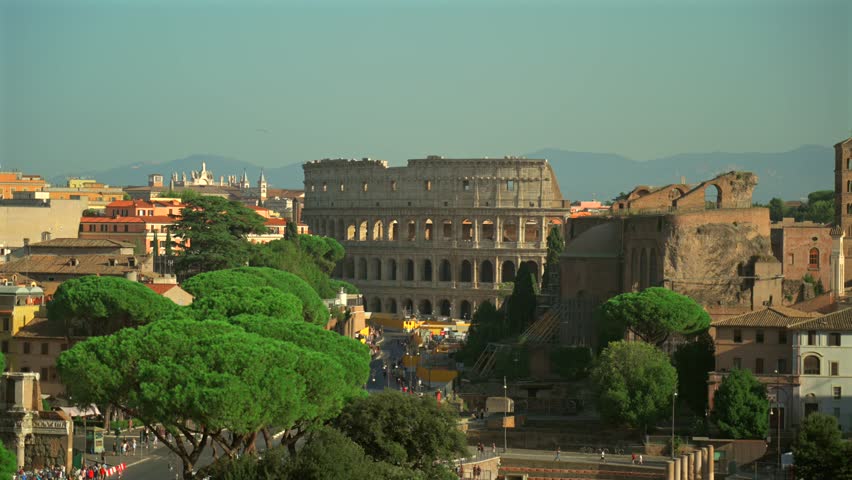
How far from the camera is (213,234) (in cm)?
11431

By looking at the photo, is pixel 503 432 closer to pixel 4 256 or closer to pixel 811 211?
pixel 4 256

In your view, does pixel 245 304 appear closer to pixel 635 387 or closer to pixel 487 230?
pixel 635 387

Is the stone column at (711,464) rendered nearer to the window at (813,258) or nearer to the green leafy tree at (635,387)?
the green leafy tree at (635,387)

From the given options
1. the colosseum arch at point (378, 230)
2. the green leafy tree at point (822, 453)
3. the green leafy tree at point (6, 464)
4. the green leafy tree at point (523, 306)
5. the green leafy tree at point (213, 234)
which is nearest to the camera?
the green leafy tree at point (6, 464)

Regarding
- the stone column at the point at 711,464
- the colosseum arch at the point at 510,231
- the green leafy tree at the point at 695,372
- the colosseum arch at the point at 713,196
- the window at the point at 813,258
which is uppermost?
the colosseum arch at the point at 510,231

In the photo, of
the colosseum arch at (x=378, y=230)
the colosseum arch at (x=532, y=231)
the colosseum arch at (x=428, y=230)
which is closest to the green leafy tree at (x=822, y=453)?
the colosseum arch at (x=532, y=231)

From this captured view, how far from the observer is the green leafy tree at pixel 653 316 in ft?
269

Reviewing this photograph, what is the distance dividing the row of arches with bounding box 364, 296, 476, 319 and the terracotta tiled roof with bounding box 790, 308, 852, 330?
290 feet

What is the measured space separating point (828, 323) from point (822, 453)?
11338 millimetres

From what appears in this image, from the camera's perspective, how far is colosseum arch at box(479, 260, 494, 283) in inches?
6531

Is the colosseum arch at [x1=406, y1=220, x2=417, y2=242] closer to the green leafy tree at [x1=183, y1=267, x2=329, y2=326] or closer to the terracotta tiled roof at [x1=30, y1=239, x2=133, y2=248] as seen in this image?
the terracotta tiled roof at [x1=30, y1=239, x2=133, y2=248]

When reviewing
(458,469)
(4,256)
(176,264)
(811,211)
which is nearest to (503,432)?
(458,469)

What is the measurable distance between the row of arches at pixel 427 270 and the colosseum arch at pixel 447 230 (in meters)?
2.25

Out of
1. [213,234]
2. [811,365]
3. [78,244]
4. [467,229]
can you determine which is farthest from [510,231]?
[811,365]
